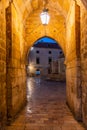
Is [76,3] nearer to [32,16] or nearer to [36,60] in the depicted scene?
[32,16]

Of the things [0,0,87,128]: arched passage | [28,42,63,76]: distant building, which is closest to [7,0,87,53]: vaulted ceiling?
[0,0,87,128]: arched passage

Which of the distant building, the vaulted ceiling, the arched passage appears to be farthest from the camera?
the distant building

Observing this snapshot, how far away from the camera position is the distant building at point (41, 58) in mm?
44816

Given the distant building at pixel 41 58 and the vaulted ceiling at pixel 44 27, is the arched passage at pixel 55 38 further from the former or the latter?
the distant building at pixel 41 58

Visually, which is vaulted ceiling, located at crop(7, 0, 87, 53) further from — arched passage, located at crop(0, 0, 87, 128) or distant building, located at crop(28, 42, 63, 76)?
distant building, located at crop(28, 42, 63, 76)

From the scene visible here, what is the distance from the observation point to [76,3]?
5582 millimetres

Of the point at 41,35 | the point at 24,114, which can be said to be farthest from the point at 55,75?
the point at 24,114

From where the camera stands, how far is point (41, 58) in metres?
45.6

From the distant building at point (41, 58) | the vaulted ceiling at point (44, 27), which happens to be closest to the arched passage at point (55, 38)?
the vaulted ceiling at point (44, 27)

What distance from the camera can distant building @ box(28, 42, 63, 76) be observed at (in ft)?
147

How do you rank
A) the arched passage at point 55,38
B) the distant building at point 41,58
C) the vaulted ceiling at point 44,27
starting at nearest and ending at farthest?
the arched passage at point 55,38 < the vaulted ceiling at point 44,27 < the distant building at point 41,58

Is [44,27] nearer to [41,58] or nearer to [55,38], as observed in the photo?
[55,38]

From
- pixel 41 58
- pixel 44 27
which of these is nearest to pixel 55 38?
pixel 44 27

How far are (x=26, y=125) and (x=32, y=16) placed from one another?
5.05m
